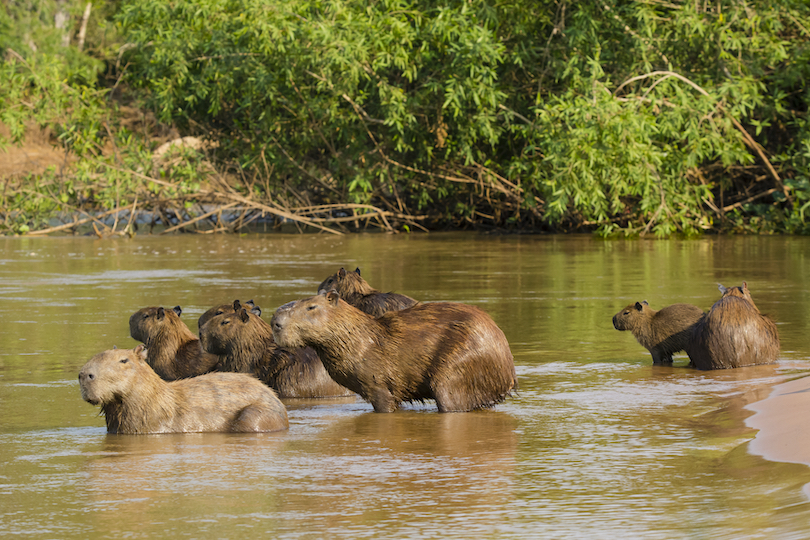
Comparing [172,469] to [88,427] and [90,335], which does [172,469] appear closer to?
[88,427]

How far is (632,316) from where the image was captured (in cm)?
888

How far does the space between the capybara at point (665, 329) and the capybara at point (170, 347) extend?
3180mm

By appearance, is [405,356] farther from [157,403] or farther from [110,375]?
[110,375]

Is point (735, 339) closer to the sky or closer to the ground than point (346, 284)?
closer to the ground

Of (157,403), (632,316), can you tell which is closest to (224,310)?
(157,403)

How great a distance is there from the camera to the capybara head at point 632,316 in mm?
8797

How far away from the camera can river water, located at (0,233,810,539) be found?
4.27 m

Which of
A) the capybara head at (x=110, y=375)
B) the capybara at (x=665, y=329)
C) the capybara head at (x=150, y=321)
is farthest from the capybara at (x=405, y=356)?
the capybara at (x=665, y=329)

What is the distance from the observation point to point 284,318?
6.62 m

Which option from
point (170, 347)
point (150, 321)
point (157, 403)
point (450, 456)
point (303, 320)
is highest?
point (303, 320)

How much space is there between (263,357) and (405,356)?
1.37m

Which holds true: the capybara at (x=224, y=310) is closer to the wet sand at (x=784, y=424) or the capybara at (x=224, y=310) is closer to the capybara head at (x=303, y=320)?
the capybara head at (x=303, y=320)

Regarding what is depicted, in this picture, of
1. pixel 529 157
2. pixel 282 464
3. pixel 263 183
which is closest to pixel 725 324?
pixel 282 464

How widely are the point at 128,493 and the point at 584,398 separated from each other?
3.15m
